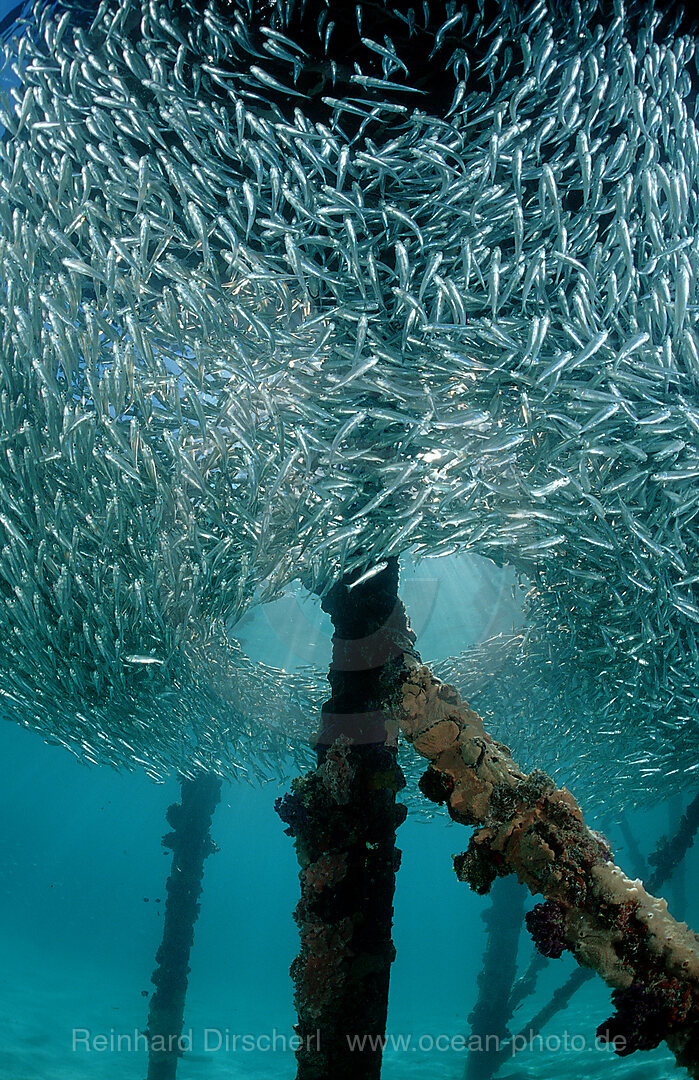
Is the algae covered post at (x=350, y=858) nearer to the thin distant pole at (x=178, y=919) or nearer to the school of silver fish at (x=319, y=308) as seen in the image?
the school of silver fish at (x=319, y=308)

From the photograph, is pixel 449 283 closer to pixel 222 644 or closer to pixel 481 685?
pixel 222 644

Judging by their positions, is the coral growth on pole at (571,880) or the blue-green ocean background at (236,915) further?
the blue-green ocean background at (236,915)

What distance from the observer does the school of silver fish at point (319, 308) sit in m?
3.99

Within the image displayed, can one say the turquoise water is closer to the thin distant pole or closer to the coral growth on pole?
the thin distant pole

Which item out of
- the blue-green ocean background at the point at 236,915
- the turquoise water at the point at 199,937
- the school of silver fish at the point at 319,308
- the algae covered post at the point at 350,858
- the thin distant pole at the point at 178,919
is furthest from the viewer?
the turquoise water at the point at 199,937

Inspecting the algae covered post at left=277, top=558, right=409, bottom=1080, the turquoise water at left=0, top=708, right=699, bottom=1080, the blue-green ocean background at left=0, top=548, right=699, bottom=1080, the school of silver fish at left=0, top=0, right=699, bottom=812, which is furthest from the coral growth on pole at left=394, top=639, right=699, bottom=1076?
the turquoise water at left=0, top=708, right=699, bottom=1080

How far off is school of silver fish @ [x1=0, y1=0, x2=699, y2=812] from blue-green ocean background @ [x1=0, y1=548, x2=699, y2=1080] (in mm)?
2797

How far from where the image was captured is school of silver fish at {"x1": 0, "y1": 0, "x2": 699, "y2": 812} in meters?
3.99

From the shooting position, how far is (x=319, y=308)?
507cm

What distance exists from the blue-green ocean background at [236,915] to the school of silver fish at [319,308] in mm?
2797

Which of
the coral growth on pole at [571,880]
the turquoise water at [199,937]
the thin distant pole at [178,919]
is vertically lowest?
the turquoise water at [199,937]

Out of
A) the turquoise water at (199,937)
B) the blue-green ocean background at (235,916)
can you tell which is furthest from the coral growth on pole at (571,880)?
the turquoise water at (199,937)

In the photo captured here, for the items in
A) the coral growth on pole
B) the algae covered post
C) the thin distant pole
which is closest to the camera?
the coral growth on pole

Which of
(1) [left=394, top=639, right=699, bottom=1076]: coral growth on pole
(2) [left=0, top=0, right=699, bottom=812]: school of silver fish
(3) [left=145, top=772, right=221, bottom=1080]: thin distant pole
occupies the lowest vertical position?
(3) [left=145, top=772, right=221, bottom=1080]: thin distant pole
